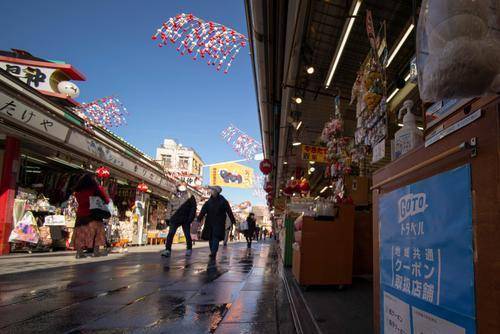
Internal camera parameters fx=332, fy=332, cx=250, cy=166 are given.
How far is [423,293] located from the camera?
1.20 m

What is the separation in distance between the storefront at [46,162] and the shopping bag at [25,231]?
0.08 feet

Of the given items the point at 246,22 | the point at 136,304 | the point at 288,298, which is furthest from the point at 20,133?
the point at 288,298

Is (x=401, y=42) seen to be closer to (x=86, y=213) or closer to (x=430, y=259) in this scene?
(x=430, y=259)

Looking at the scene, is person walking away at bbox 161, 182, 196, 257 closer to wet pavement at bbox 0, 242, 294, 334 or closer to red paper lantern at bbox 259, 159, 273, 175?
wet pavement at bbox 0, 242, 294, 334

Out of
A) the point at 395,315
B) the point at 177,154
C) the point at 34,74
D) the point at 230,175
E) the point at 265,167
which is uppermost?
the point at 177,154

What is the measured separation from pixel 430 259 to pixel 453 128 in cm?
47

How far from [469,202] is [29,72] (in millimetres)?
14330

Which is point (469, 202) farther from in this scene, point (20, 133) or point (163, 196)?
point (163, 196)

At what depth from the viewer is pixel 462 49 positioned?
3.15 ft

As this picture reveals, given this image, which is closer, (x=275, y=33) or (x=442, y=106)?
(x=442, y=106)

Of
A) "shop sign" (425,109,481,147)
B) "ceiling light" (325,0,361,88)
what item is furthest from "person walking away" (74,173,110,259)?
"shop sign" (425,109,481,147)

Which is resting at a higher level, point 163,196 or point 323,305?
point 163,196

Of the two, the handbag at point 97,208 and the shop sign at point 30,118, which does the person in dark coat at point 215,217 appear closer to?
the handbag at point 97,208

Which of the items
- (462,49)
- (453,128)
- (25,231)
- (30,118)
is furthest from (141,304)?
(25,231)
